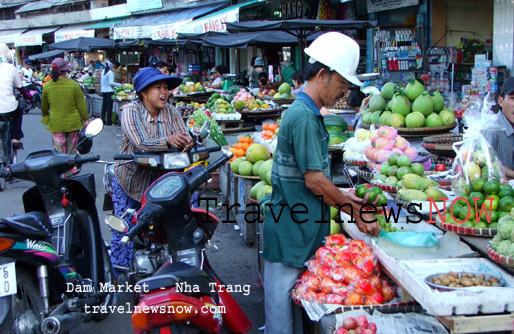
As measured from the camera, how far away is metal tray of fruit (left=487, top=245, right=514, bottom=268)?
264cm

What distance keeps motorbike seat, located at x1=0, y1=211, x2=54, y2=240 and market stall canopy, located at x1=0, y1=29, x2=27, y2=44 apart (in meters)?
42.5

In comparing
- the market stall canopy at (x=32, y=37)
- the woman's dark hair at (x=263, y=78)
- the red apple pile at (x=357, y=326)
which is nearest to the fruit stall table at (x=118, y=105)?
the woman's dark hair at (x=263, y=78)

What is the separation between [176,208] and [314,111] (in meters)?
0.96

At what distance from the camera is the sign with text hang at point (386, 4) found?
11.3 m

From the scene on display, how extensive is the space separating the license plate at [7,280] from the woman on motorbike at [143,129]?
1066 millimetres

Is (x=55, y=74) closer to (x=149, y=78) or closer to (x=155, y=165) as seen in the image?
(x=149, y=78)

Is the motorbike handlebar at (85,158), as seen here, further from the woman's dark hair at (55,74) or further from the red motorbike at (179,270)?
the woman's dark hair at (55,74)

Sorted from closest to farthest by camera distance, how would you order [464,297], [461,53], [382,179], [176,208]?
[464,297] → [176,208] → [382,179] → [461,53]

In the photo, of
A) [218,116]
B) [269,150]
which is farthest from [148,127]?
[218,116]

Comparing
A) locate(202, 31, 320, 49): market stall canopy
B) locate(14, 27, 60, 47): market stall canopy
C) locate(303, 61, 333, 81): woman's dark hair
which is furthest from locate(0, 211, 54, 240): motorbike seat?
locate(14, 27, 60, 47): market stall canopy

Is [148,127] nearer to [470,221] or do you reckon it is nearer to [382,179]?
[382,179]

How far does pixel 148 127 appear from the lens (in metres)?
4.39

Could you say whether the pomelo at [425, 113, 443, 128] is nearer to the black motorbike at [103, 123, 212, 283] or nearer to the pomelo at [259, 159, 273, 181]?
the pomelo at [259, 159, 273, 181]

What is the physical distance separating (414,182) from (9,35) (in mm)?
46803
